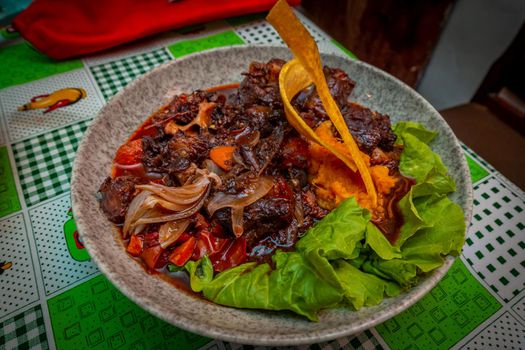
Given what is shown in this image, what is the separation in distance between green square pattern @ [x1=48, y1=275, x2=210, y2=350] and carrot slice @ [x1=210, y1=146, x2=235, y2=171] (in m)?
0.91

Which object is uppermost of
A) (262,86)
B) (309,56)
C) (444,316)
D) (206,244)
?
(309,56)

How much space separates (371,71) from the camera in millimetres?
2701

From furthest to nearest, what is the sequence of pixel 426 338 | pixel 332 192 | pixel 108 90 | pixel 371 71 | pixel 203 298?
pixel 108 90, pixel 371 71, pixel 332 192, pixel 426 338, pixel 203 298

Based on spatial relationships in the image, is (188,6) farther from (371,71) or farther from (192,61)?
(371,71)

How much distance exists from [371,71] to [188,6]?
2.10 meters

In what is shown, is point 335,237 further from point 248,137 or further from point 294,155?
point 248,137

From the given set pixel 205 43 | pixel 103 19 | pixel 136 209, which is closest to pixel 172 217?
pixel 136 209

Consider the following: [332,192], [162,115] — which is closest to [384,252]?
[332,192]

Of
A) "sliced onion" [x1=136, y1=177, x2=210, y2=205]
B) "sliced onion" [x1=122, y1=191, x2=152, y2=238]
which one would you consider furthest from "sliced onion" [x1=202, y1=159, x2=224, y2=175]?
"sliced onion" [x1=122, y1=191, x2=152, y2=238]

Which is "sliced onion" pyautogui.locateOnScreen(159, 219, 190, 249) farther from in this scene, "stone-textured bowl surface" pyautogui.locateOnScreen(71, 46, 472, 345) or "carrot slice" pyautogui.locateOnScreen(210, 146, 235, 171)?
"carrot slice" pyautogui.locateOnScreen(210, 146, 235, 171)

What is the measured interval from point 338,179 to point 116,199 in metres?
1.24

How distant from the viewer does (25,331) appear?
181 centimetres

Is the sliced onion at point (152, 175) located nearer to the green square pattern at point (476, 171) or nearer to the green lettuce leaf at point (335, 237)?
the green lettuce leaf at point (335, 237)

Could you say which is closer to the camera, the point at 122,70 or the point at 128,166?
the point at 128,166
